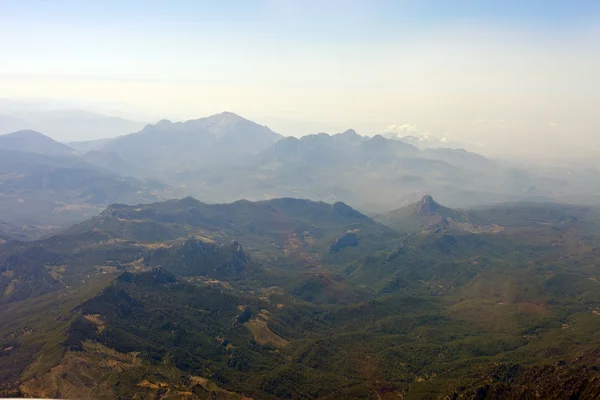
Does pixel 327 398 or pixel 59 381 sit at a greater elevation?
pixel 59 381

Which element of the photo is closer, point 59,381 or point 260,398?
point 59,381

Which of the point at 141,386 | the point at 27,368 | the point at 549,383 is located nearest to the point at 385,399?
the point at 549,383

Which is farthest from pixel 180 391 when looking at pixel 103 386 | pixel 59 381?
pixel 59 381

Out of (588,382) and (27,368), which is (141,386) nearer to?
(27,368)

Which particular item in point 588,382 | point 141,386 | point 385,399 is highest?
point 588,382

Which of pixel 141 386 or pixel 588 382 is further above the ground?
pixel 588 382

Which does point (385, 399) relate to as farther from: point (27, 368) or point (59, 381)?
point (27, 368)

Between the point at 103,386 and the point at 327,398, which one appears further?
the point at 327,398

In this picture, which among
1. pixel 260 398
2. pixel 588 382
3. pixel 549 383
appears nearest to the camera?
pixel 588 382

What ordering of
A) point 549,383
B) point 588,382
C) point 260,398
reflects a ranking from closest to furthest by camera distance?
point 588,382, point 549,383, point 260,398
